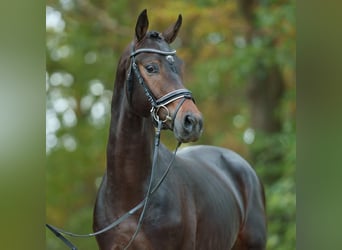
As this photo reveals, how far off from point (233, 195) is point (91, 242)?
828 cm

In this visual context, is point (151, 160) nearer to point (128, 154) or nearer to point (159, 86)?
point (128, 154)

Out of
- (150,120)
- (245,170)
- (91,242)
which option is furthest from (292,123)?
(150,120)

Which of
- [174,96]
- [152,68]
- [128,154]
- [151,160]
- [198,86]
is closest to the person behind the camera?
[174,96]

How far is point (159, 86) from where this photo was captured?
4004 millimetres

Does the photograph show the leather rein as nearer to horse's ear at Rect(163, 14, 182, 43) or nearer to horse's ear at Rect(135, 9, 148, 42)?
horse's ear at Rect(135, 9, 148, 42)

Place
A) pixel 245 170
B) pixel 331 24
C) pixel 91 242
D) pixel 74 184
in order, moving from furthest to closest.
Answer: pixel 74 184, pixel 91 242, pixel 245 170, pixel 331 24

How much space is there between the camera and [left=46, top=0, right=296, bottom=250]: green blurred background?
12133mm

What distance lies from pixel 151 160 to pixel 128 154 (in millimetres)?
169

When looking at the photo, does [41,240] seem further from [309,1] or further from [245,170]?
[245,170]

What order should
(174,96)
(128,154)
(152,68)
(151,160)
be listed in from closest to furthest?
(174,96), (152,68), (128,154), (151,160)

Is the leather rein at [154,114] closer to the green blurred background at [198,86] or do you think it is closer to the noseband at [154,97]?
the noseband at [154,97]

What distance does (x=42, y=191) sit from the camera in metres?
2.88

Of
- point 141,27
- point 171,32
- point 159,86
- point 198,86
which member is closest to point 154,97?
point 159,86

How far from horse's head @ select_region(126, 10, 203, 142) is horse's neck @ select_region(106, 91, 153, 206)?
110 mm
